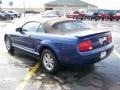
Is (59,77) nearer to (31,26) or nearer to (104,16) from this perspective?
(31,26)

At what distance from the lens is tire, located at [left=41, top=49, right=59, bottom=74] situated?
7716 mm

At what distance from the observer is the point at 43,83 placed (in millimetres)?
7039

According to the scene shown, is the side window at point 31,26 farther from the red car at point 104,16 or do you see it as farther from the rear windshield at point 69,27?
the red car at point 104,16

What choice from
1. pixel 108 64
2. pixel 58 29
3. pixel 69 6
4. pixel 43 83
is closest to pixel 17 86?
pixel 43 83

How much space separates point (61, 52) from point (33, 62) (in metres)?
2.10

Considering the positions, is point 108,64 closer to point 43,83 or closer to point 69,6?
point 43,83

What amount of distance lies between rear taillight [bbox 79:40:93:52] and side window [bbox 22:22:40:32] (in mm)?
1921

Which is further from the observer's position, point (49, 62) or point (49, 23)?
point (49, 23)

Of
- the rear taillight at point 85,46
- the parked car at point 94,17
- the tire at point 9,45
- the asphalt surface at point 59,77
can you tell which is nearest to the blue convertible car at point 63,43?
the rear taillight at point 85,46

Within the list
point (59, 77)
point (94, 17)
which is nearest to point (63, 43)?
point (59, 77)

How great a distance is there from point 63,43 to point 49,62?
0.94 m

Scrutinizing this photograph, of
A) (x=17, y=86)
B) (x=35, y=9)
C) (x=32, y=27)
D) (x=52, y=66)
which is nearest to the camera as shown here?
(x=17, y=86)

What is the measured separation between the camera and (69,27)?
322 inches

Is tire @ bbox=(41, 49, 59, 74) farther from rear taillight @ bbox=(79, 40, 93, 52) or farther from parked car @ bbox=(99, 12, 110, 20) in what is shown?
parked car @ bbox=(99, 12, 110, 20)
